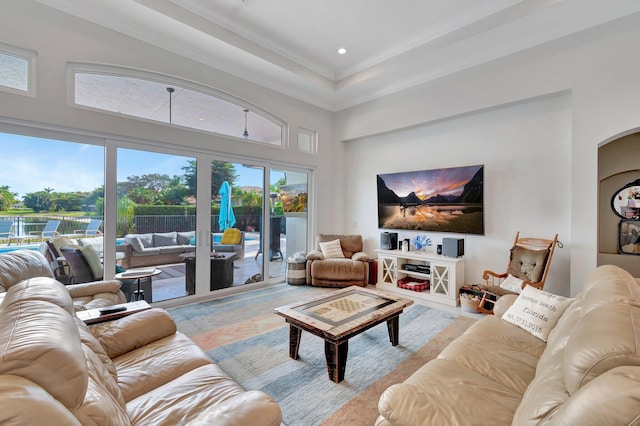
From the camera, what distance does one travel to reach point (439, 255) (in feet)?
15.3

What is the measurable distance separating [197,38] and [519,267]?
5283mm

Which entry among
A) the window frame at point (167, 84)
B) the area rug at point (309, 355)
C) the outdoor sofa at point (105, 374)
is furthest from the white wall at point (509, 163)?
the outdoor sofa at point (105, 374)

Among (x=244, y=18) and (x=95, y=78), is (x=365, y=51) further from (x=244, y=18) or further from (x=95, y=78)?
(x=95, y=78)

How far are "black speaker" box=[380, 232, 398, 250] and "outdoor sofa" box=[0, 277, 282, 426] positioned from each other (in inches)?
154

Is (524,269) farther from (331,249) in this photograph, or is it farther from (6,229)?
(6,229)

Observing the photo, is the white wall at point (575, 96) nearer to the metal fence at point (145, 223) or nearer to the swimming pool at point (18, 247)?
the metal fence at point (145, 223)

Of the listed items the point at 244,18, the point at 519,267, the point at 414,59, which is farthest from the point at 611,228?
the point at 244,18

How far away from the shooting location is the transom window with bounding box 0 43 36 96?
296 centimetres

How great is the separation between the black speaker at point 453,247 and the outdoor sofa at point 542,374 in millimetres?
2169

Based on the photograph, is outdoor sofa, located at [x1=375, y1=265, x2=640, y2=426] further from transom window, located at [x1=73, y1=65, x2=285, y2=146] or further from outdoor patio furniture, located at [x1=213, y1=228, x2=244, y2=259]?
transom window, located at [x1=73, y1=65, x2=285, y2=146]

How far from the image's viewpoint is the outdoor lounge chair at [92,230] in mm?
3540

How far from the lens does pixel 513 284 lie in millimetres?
3693

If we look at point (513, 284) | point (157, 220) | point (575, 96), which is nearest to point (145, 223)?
point (157, 220)

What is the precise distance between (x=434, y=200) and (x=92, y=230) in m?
5.02
